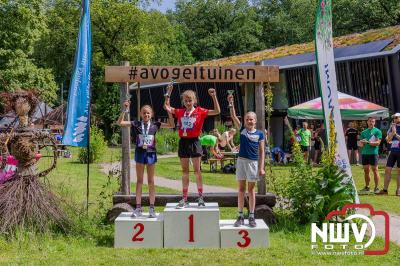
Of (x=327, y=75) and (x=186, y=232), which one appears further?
(x=327, y=75)

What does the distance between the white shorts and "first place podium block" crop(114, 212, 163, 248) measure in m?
1.30

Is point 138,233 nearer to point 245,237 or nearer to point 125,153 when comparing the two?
point 245,237

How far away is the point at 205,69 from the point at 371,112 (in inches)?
478

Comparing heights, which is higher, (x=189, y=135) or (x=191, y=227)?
(x=189, y=135)

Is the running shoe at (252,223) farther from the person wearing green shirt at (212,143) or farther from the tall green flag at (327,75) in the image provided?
the person wearing green shirt at (212,143)

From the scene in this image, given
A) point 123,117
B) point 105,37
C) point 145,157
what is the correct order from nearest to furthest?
1. point 145,157
2. point 123,117
3. point 105,37

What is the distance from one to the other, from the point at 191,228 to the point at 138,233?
2.30 feet

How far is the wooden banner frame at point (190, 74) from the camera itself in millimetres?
8789

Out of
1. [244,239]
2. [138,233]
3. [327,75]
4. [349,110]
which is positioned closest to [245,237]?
[244,239]

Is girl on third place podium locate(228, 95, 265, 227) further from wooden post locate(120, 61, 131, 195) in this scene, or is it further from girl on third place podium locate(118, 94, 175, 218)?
wooden post locate(120, 61, 131, 195)

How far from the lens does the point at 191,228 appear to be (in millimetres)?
7480

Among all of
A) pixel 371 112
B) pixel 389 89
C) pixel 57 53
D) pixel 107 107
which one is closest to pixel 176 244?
pixel 371 112

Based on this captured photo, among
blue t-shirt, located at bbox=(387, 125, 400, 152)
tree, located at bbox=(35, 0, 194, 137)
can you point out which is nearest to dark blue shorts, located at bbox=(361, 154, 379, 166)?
blue t-shirt, located at bbox=(387, 125, 400, 152)

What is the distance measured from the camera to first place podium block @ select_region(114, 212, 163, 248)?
7.42 metres
